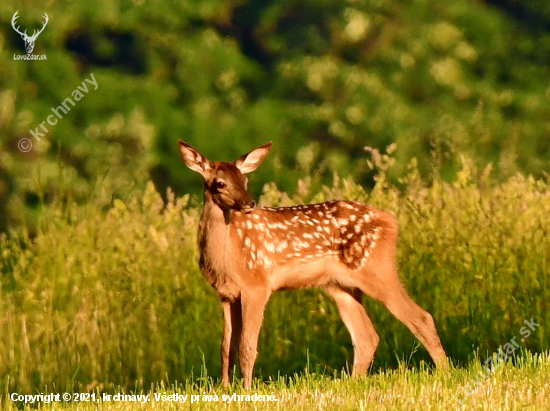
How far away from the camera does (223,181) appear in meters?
6.86

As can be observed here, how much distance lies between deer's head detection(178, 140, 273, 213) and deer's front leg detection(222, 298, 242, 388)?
0.64 m

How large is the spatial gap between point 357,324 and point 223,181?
144cm

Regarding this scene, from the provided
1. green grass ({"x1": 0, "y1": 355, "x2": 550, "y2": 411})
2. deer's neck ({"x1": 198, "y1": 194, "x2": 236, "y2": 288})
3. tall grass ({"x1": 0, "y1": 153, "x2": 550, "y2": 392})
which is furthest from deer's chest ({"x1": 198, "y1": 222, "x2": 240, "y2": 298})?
tall grass ({"x1": 0, "y1": 153, "x2": 550, "y2": 392})

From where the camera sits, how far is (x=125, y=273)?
8.37 m

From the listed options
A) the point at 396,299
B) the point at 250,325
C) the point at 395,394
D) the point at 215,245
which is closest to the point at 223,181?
the point at 215,245

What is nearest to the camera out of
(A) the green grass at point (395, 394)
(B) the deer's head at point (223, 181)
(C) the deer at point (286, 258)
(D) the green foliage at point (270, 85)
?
(A) the green grass at point (395, 394)

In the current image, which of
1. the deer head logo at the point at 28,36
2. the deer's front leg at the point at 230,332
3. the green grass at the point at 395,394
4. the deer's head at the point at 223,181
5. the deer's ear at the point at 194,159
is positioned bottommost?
the green grass at the point at 395,394

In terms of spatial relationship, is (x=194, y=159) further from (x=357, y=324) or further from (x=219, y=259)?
(x=357, y=324)

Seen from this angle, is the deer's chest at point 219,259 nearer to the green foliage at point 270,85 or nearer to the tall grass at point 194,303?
the tall grass at point 194,303

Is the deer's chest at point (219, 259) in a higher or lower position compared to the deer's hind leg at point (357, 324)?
higher

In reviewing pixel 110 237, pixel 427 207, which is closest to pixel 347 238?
pixel 427 207

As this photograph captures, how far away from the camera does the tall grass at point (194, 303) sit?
25.3ft
